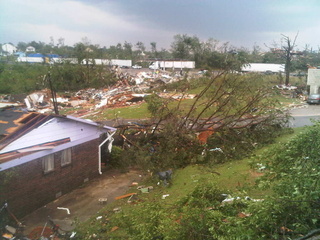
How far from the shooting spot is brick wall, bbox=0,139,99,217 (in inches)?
187

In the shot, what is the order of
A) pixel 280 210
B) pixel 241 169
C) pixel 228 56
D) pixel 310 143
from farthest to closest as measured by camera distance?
pixel 228 56
pixel 241 169
pixel 310 143
pixel 280 210

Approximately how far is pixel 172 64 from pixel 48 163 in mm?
21035

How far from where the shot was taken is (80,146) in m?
6.64

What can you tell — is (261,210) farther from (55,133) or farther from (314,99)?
(314,99)

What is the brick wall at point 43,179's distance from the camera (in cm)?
474

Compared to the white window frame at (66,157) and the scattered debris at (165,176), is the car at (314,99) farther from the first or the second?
the white window frame at (66,157)

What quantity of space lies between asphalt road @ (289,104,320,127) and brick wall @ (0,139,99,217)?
7.33 meters

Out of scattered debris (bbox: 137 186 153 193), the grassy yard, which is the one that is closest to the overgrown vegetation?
the grassy yard

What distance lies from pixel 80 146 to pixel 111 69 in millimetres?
17536

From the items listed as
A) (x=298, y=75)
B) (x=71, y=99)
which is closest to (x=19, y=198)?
(x=71, y=99)

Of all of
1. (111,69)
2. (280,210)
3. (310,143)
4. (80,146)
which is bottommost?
(80,146)

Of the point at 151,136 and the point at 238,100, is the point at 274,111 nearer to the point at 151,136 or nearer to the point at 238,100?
the point at 238,100

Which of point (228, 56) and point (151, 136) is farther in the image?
point (228, 56)

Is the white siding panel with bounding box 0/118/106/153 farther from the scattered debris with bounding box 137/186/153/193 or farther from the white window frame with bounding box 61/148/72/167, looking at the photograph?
the scattered debris with bounding box 137/186/153/193
